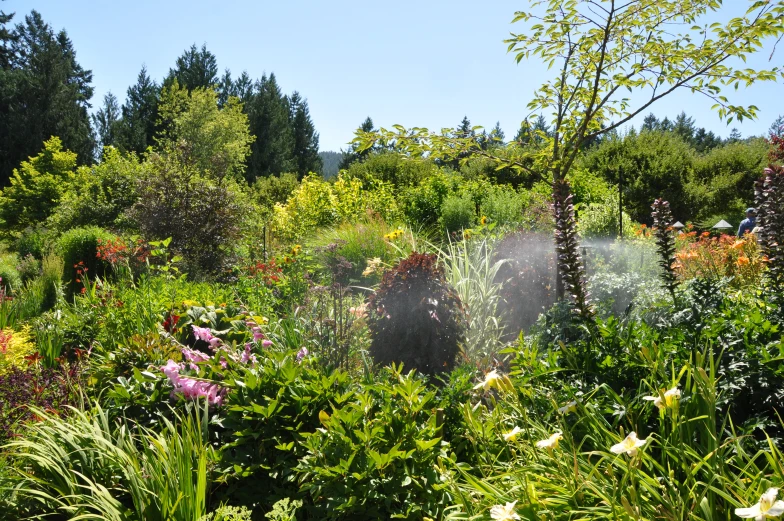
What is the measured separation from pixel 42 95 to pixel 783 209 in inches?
1592

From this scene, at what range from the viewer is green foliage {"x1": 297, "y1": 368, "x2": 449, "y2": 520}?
6.08 ft

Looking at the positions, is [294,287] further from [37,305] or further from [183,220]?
[37,305]

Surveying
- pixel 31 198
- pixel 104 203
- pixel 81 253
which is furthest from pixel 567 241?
pixel 31 198

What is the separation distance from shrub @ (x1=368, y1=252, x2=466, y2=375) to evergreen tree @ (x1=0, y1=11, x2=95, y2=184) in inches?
1442

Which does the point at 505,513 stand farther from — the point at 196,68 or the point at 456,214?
the point at 196,68

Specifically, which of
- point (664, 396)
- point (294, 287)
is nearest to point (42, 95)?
point (294, 287)

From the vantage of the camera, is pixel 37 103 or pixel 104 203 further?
A: pixel 37 103

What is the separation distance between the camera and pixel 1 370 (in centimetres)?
383

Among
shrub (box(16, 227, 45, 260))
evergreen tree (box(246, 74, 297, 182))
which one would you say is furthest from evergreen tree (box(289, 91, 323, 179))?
shrub (box(16, 227, 45, 260))

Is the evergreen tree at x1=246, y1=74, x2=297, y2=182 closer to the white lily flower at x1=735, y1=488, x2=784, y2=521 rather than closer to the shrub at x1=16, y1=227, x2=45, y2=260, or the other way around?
the shrub at x1=16, y1=227, x2=45, y2=260

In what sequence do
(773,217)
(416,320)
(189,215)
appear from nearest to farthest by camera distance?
(416,320) < (773,217) < (189,215)

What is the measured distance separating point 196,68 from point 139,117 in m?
5.42

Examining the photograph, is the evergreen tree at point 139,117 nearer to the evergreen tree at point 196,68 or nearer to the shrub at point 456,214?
the evergreen tree at point 196,68

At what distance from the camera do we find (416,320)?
344cm
